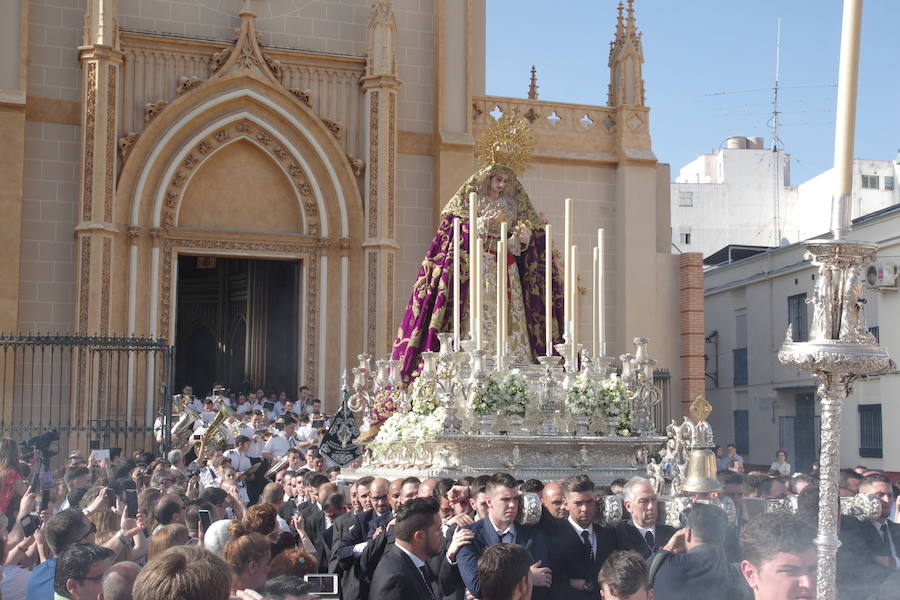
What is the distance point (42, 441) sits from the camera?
1744 centimetres

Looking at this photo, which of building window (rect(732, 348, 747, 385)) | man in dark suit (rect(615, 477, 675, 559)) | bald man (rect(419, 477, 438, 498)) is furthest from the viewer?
building window (rect(732, 348, 747, 385))

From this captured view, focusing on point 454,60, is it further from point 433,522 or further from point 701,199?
point 701,199

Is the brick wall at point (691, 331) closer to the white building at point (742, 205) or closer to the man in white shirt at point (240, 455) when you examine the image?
the man in white shirt at point (240, 455)

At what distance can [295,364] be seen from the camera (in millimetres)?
23234

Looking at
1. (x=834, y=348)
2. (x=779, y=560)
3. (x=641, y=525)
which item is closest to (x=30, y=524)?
(x=641, y=525)

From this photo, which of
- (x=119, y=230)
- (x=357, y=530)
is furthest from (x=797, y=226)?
(x=357, y=530)

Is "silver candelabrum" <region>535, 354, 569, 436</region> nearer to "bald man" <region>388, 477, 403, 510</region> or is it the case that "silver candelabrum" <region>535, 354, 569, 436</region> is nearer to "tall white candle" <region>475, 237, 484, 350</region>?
"tall white candle" <region>475, 237, 484, 350</region>

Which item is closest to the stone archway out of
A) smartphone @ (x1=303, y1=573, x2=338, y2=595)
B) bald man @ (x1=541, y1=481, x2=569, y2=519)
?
bald man @ (x1=541, y1=481, x2=569, y2=519)

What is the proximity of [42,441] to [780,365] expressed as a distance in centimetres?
1471

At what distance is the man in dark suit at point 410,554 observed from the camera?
20.7 feet

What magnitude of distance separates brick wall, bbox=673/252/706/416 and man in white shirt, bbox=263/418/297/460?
8.93 metres

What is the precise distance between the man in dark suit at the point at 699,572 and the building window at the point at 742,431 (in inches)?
1056

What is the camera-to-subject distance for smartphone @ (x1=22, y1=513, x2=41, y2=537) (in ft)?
30.2

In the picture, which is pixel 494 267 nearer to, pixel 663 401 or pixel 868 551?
pixel 868 551
